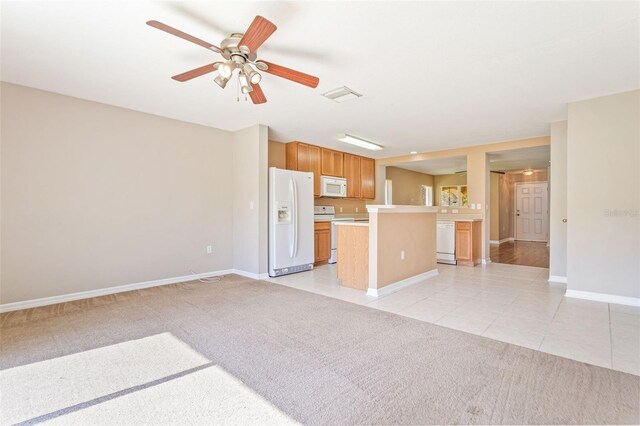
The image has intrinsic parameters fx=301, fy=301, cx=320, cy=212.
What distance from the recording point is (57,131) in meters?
3.51

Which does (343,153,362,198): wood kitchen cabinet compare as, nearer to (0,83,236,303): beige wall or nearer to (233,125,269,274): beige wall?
(233,125,269,274): beige wall

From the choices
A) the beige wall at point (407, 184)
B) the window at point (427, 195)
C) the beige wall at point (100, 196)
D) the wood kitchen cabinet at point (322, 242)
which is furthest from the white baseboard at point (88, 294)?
the window at point (427, 195)

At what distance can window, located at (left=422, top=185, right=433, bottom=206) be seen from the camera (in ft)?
35.5

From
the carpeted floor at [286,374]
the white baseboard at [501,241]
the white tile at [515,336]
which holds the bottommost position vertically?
the carpeted floor at [286,374]

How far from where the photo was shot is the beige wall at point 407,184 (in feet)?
30.4

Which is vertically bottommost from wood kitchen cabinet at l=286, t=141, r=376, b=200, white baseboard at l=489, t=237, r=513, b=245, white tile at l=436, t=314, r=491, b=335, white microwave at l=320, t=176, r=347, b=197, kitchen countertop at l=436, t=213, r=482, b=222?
white tile at l=436, t=314, r=491, b=335

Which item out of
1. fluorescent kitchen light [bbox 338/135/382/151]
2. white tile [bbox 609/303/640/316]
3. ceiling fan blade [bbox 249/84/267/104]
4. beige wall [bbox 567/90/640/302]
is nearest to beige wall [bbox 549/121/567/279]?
beige wall [bbox 567/90/640/302]

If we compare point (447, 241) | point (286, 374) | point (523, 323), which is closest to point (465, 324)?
point (523, 323)

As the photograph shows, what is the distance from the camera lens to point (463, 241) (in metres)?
5.93

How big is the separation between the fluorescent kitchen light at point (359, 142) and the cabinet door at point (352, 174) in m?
0.73

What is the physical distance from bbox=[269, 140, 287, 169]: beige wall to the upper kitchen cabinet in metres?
0.09

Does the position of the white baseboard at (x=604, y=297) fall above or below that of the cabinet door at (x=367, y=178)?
below

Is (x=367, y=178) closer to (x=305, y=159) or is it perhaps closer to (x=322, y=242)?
(x=305, y=159)

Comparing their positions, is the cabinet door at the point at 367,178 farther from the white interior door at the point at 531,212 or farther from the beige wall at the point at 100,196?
the white interior door at the point at 531,212
